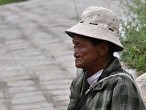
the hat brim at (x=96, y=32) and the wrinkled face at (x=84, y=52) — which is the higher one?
the hat brim at (x=96, y=32)

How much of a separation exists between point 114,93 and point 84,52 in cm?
31

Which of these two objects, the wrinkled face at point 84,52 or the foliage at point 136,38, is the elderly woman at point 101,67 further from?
the foliage at point 136,38

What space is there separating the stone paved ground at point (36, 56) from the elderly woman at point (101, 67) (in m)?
4.08

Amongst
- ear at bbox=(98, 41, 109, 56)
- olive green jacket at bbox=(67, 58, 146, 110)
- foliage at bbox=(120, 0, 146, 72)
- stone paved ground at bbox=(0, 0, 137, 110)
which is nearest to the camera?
olive green jacket at bbox=(67, 58, 146, 110)

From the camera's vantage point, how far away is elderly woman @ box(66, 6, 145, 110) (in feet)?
9.30

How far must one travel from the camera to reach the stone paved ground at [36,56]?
758cm

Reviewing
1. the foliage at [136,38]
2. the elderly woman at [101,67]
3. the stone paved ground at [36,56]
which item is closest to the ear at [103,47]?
the elderly woman at [101,67]

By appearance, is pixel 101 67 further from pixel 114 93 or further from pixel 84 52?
pixel 114 93

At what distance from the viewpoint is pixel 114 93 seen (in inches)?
111

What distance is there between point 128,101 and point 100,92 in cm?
17

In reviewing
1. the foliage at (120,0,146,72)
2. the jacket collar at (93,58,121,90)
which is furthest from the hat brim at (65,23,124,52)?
the foliage at (120,0,146,72)

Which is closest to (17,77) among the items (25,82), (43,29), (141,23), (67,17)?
(25,82)

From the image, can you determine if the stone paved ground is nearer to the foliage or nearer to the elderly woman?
the foliage

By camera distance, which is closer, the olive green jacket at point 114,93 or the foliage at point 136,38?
the olive green jacket at point 114,93
